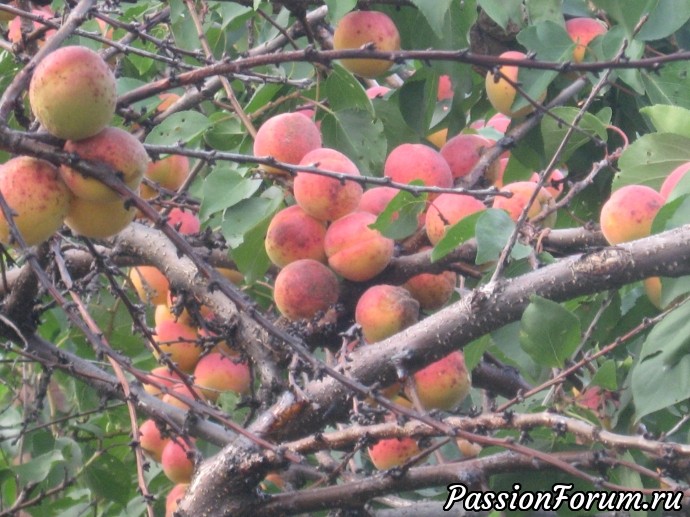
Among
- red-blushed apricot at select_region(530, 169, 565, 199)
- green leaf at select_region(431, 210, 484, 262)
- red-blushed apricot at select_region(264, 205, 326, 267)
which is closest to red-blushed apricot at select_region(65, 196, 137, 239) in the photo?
green leaf at select_region(431, 210, 484, 262)

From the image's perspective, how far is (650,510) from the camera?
137cm

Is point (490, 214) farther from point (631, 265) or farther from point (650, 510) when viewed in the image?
point (650, 510)

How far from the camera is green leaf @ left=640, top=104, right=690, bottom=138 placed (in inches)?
61.2

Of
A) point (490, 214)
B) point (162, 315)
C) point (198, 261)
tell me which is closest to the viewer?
point (198, 261)

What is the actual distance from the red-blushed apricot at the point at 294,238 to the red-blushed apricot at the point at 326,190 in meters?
0.02

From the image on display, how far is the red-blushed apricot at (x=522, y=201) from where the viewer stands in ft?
5.67

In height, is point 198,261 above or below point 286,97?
above

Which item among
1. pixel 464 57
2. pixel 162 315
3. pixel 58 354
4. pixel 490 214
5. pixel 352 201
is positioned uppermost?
pixel 464 57

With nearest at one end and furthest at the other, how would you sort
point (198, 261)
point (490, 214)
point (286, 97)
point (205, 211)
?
point (198, 261) < point (490, 214) < point (205, 211) < point (286, 97)

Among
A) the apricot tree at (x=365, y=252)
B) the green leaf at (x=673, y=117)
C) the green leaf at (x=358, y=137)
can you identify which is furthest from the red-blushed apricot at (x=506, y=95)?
the green leaf at (x=673, y=117)

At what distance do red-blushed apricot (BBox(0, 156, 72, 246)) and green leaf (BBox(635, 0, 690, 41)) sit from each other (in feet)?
3.40

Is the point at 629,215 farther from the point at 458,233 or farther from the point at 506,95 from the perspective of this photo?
the point at 506,95

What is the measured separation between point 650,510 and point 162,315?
1.25 metres

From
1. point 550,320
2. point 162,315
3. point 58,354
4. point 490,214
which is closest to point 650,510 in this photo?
point 550,320
